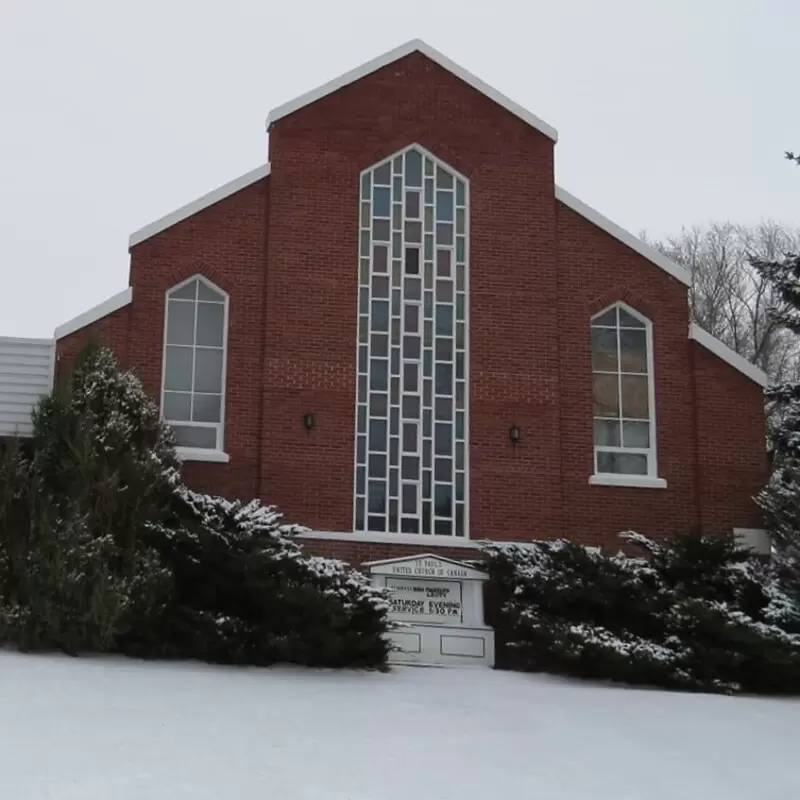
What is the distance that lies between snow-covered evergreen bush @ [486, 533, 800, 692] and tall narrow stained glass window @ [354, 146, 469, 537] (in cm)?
160

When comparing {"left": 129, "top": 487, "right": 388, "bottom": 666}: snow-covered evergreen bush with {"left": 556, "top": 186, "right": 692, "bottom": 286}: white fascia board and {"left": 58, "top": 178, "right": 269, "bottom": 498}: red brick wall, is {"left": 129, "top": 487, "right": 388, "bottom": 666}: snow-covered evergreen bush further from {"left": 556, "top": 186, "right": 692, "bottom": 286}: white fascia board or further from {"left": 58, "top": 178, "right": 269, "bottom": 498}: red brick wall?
{"left": 556, "top": 186, "right": 692, "bottom": 286}: white fascia board

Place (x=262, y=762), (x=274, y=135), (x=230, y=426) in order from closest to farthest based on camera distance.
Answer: (x=262, y=762), (x=230, y=426), (x=274, y=135)

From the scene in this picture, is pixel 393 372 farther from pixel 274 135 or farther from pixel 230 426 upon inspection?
pixel 274 135

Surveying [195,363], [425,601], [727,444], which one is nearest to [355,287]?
[195,363]

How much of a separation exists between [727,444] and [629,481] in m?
1.70

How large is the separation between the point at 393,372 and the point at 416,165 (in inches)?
137

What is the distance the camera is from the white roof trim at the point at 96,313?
56.2 feet

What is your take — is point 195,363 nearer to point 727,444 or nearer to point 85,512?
point 85,512

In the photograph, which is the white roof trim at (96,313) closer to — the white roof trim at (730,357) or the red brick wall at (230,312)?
the red brick wall at (230,312)

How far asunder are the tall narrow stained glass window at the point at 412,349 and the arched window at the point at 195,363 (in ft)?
6.93

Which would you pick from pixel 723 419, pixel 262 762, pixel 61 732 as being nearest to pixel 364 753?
pixel 262 762

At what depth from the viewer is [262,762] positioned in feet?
32.8

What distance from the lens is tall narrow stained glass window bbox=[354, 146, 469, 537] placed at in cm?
1759

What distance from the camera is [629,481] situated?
1803 centimetres
